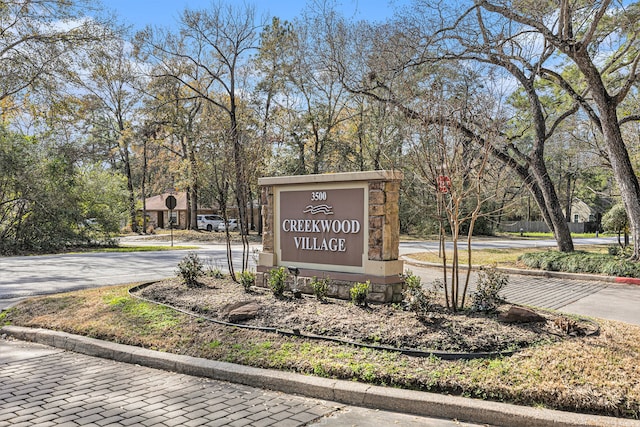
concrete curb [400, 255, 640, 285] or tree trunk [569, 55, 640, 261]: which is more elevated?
tree trunk [569, 55, 640, 261]

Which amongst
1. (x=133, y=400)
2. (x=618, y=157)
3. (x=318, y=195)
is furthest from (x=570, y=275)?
(x=133, y=400)

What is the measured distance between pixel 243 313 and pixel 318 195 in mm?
2302

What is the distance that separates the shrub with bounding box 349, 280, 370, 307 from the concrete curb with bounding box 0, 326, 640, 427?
2.11m

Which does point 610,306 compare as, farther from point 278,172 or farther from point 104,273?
point 278,172

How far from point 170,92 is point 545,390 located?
31156 millimetres

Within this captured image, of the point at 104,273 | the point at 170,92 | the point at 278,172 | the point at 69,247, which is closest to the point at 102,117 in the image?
the point at 170,92

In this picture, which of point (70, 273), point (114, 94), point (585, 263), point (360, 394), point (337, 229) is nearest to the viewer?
point (360, 394)

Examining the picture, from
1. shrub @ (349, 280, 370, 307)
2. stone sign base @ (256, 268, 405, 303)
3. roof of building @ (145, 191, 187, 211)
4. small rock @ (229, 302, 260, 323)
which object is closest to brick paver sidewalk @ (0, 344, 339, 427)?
small rock @ (229, 302, 260, 323)

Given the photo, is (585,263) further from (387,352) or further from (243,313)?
(243,313)

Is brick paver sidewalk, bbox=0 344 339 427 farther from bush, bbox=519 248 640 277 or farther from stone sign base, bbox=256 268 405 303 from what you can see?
bush, bbox=519 248 640 277

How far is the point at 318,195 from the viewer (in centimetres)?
770

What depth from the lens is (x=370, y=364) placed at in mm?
4605

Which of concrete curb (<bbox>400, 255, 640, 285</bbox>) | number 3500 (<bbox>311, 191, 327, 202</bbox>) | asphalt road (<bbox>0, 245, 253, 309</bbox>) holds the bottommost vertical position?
concrete curb (<bbox>400, 255, 640, 285</bbox>)

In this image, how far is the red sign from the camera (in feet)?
20.3
